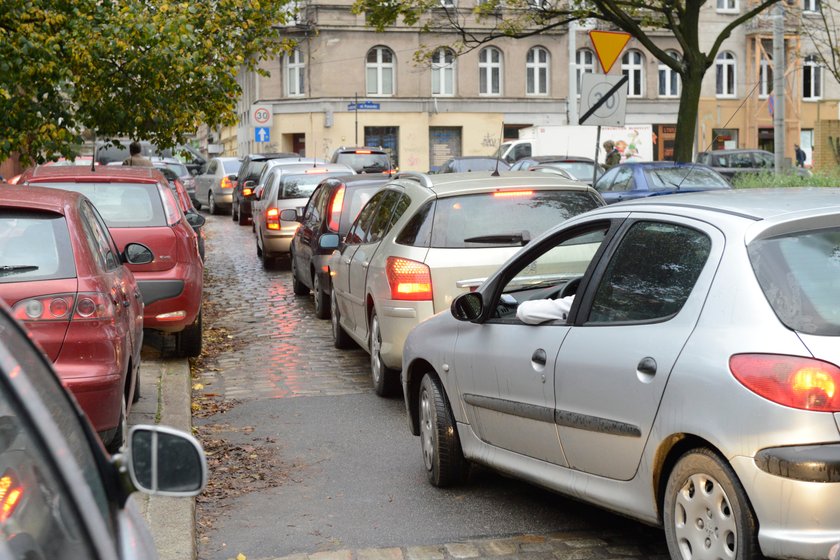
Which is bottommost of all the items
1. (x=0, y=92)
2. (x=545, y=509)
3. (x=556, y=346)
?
(x=545, y=509)

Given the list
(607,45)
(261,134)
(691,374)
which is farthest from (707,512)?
(261,134)

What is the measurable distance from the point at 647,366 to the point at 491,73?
54.1 metres

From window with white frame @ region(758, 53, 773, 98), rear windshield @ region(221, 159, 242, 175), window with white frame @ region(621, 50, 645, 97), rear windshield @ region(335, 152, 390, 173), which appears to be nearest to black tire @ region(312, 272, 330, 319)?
rear windshield @ region(335, 152, 390, 173)

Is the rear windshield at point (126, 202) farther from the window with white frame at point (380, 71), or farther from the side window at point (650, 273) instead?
the window with white frame at point (380, 71)

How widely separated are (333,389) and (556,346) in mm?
4787

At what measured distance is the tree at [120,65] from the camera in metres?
14.4

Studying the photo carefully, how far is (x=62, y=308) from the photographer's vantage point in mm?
6711

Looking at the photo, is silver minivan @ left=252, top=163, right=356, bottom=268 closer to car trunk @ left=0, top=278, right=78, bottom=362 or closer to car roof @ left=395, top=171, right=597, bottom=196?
car roof @ left=395, top=171, right=597, bottom=196

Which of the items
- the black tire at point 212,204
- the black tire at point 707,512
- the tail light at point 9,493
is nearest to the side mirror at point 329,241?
the black tire at point 707,512

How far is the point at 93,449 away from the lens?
2.58m

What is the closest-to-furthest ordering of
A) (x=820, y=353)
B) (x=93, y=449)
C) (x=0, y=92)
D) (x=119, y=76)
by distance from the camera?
(x=93, y=449) → (x=820, y=353) → (x=0, y=92) → (x=119, y=76)

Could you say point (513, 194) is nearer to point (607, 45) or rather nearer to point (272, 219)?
point (607, 45)

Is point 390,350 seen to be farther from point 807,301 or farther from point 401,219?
point 807,301

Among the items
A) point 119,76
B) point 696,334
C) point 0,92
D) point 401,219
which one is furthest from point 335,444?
point 119,76
